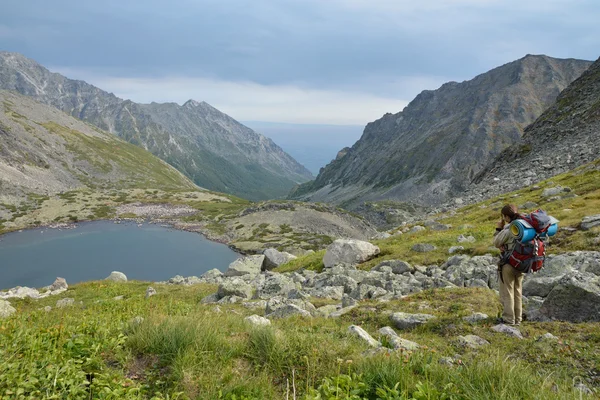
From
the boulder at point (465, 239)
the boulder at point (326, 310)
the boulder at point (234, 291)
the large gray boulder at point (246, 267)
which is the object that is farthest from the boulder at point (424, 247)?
the large gray boulder at point (246, 267)

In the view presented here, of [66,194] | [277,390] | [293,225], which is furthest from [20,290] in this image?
[66,194]

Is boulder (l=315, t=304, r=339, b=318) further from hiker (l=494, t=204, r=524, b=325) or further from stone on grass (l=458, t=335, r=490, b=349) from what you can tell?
hiker (l=494, t=204, r=524, b=325)

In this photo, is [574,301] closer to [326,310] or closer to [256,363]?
[326,310]

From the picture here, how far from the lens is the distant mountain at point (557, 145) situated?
47250mm

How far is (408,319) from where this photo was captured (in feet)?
33.7

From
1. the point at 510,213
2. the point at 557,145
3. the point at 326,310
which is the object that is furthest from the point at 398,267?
the point at 557,145

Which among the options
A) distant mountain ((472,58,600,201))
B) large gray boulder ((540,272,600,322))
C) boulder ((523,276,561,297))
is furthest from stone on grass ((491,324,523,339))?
distant mountain ((472,58,600,201))

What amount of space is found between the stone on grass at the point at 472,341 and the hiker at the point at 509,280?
1736 millimetres

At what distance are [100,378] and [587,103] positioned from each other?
266 ft

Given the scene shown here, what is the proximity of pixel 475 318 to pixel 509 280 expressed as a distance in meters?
1.54

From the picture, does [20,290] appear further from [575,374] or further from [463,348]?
[575,374]

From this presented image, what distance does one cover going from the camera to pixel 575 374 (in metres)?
6.57

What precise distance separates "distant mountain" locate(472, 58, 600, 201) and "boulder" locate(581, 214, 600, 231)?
32420mm

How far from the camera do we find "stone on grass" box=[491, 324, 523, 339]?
872cm
